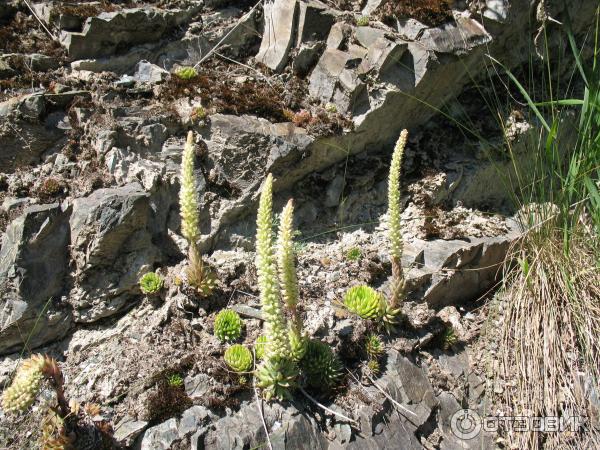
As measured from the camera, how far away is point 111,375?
5.13 m

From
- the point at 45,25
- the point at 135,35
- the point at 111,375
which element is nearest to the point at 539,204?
the point at 111,375

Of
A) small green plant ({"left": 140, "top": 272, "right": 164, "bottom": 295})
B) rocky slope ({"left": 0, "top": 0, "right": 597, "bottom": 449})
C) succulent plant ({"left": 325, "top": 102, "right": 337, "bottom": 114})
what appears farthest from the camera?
succulent plant ({"left": 325, "top": 102, "right": 337, "bottom": 114})

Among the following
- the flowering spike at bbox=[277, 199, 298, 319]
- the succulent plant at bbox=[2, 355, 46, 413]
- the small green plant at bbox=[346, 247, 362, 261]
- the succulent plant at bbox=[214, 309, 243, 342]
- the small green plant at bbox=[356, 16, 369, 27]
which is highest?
the small green plant at bbox=[356, 16, 369, 27]

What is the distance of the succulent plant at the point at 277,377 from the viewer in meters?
4.62

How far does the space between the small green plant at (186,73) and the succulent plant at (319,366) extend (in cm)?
413

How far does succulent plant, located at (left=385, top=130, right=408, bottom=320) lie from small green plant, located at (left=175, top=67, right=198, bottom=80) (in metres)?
3.28

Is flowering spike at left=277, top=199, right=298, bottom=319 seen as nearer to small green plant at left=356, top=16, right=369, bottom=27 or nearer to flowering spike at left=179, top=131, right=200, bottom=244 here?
flowering spike at left=179, top=131, right=200, bottom=244

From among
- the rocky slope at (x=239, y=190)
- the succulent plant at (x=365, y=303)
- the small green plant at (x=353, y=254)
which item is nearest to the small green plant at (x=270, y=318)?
the rocky slope at (x=239, y=190)

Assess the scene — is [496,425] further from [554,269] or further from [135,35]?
[135,35]

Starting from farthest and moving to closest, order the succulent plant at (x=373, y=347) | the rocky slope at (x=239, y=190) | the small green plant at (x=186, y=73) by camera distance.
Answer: the small green plant at (x=186, y=73), the succulent plant at (x=373, y=347), the rocky slope at (x=239, y=190)

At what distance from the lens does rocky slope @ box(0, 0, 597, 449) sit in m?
5.15

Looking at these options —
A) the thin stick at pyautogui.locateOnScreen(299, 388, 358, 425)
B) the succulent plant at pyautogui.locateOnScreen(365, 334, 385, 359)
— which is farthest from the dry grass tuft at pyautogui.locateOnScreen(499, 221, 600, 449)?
the thin stick at pyautogui.locateOnScreen(299, 388, 358, 425)

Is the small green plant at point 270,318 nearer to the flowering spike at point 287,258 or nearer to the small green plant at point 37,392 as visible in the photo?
the flowering spike at point 287,258

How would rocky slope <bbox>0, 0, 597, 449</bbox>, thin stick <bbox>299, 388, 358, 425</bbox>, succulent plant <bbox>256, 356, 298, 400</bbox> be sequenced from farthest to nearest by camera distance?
rocky slope <bbox>0, 0, 597, 449</bbox>
thin stick <bbox>299, 388, 358, 425</bbox>
succulent plant <bbox>256, 356, 298, 400</bbox>
